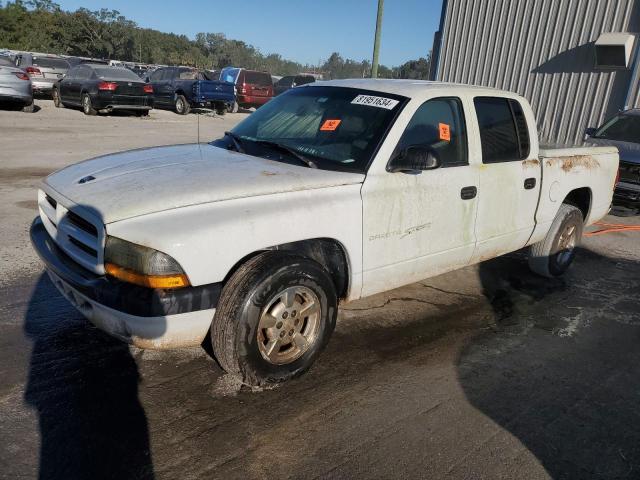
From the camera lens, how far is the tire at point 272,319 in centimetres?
261

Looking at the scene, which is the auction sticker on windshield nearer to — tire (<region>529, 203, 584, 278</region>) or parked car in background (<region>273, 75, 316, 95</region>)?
tire (<region>529, 203, 584, 278</region>)

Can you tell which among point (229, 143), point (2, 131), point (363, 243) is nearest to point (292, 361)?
point (363, 243)

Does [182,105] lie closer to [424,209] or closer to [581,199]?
[581,199]

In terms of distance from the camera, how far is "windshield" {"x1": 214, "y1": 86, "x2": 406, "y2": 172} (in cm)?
328

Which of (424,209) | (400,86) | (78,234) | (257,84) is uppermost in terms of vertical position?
(257,84)

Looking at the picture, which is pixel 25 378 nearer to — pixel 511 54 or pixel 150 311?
pixel 150 311

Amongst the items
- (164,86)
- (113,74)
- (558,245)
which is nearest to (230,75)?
(164,86)

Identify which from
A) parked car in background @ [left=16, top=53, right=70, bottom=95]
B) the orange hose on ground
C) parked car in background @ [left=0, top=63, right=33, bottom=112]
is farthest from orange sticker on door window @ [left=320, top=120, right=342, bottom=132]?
parked car in background @ [left=16, top=53, right=70, bottom=95]

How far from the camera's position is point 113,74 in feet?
53.8

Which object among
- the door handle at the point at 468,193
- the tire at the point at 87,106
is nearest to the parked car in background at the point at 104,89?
the tire at the point at 87,106

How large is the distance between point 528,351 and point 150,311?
2612 millimetres

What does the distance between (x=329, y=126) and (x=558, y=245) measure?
2.85 meters

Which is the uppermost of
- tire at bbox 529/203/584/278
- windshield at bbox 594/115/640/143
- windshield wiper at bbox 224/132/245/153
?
windshield at bbox 594/115/640/143

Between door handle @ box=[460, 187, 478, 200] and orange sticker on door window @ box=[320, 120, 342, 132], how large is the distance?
1.01 m
